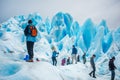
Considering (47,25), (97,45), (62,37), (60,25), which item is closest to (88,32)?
(62,37)

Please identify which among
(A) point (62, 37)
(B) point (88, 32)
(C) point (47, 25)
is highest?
(C) point (47, 25)

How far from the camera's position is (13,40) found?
286ft

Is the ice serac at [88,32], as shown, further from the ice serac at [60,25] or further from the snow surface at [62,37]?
the ice serac at [60,25]

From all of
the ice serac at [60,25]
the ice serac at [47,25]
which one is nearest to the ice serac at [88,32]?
the ice serac at [60,25]

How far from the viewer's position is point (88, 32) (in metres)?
76.8

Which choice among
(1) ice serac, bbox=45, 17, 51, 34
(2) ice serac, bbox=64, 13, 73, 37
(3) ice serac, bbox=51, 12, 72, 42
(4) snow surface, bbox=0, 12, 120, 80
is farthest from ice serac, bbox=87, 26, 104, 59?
(1) ice serac, bbox=45, 17, 51, 34

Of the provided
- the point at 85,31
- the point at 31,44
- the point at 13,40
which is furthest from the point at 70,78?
the point at 13,40

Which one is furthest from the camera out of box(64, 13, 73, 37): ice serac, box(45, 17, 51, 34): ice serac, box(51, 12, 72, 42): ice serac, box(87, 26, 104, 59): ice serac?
box(45, 17, 51, 34): ice serac

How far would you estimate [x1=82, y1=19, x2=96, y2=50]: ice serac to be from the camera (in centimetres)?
7638

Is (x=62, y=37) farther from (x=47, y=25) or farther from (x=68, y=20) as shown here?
(x=47, y=25)

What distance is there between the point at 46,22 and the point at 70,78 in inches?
3402

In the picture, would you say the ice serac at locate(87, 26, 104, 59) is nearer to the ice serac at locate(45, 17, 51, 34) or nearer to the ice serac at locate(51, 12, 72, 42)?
the ice serac at locate(51, 12, 72, 42)

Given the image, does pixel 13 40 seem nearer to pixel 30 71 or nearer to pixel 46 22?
pixel 46 22

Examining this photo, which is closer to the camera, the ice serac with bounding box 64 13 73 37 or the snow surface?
the snow surface
